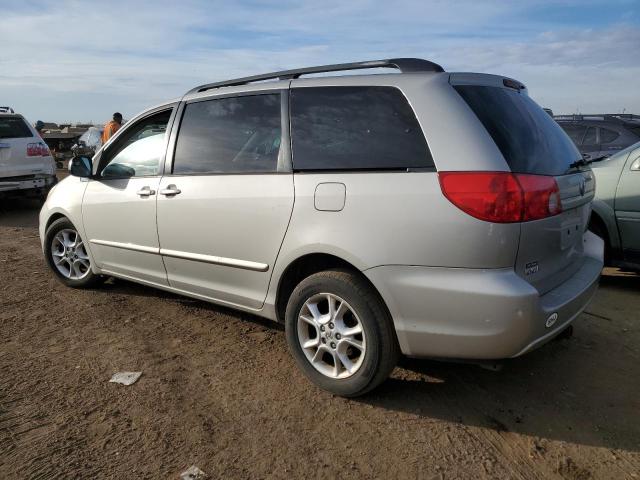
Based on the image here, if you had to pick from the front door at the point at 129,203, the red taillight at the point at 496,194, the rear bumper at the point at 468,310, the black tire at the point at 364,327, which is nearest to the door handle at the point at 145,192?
the front door at the point at 129,203

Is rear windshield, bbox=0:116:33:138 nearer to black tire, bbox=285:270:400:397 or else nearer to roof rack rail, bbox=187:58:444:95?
roof rack rail, bbox=187:58:444:95

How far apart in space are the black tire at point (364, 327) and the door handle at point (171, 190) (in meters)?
1.27

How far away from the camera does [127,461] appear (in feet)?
8.31

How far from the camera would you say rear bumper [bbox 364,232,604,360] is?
8.33 ft

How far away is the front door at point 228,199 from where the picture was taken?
3.30m

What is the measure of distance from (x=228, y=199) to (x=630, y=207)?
3775 millimetres

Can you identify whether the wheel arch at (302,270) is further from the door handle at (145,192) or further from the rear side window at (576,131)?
the rear side window at (576,131)

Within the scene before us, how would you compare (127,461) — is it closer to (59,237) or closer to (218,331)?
(218,331)

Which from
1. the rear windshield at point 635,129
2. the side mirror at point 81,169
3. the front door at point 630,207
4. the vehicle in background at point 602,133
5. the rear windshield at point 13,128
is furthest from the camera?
the rear windshield at point 13,128

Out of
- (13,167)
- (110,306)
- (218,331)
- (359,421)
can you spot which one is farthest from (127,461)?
(13,167)

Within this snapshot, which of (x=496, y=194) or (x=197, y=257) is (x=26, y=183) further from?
(x=496, y=194)

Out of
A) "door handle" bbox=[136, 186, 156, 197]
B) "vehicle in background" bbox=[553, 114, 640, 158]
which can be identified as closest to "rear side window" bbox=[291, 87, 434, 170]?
"door handle" bbox=[136, 186, 156, 197]

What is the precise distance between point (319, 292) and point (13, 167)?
8.38 meters

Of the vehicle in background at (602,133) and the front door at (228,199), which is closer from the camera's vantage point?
the front door at (228,199)
